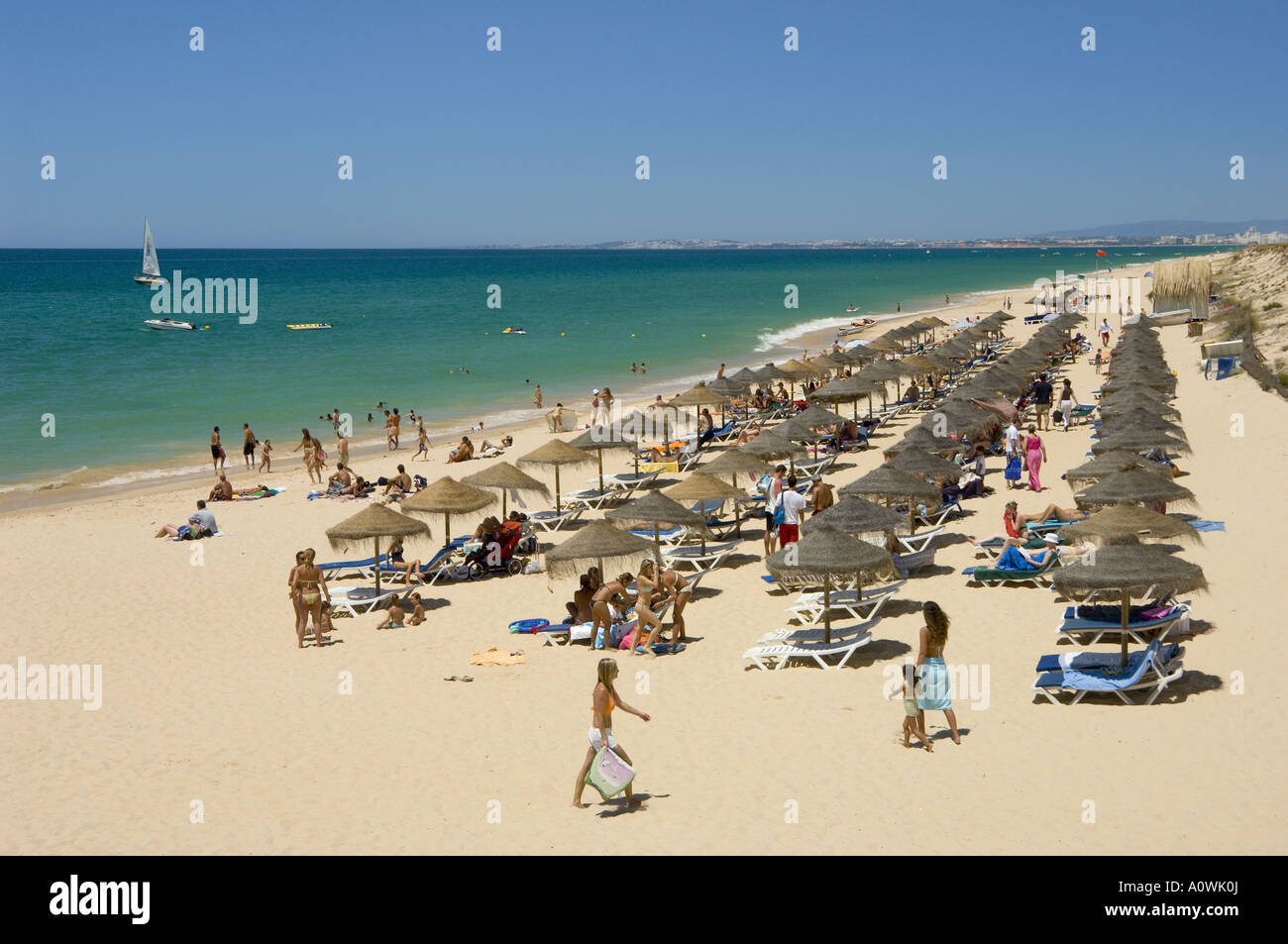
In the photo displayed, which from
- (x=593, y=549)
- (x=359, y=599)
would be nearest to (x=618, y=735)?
(x=593, y=549)

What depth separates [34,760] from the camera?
8.88 metres

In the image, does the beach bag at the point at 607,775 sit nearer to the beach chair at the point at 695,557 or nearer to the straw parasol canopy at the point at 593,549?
the straw parasol canopy at the point at 593,549

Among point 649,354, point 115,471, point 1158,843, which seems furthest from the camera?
point 649,354

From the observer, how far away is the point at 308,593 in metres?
11.7

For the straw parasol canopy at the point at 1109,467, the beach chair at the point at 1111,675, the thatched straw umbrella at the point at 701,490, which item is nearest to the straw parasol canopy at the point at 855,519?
the thatched straw umbrella at the point at 701,490

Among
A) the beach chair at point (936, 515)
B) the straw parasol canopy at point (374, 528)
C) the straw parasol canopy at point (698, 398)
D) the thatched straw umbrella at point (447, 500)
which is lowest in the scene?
the beach chair at point (936, 515)

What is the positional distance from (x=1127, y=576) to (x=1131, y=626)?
1.36 meters

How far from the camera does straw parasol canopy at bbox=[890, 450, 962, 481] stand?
14.1m

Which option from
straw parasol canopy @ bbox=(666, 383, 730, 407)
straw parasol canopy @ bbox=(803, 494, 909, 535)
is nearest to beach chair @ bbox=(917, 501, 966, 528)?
straw parasol canopy @ bbox=(803, 494, 909, 535)

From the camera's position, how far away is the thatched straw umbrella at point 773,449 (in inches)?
670

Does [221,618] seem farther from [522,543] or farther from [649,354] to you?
[649,354]

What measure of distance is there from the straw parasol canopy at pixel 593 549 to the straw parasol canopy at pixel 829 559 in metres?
1.99
